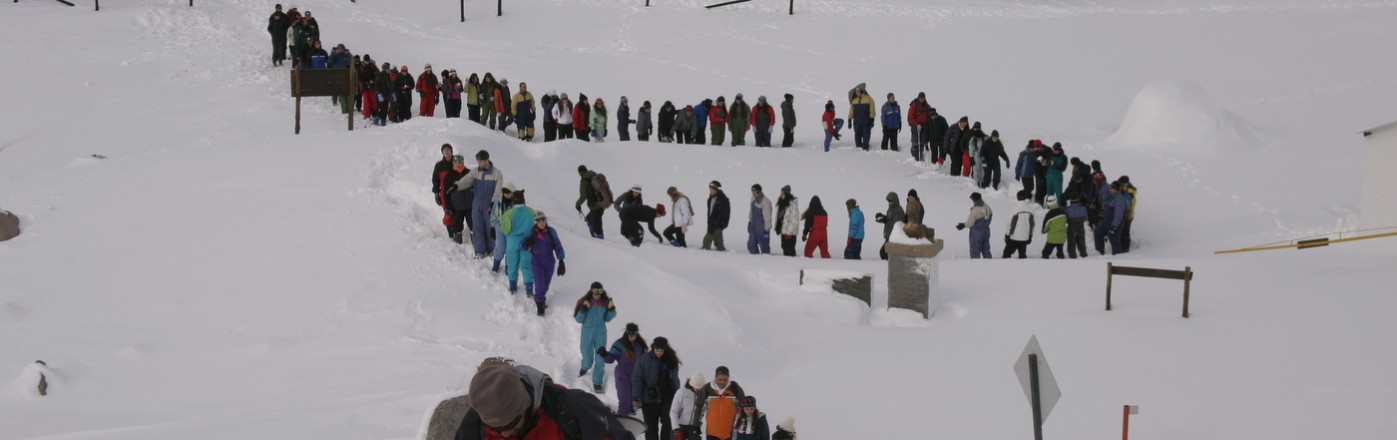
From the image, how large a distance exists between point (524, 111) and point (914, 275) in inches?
412

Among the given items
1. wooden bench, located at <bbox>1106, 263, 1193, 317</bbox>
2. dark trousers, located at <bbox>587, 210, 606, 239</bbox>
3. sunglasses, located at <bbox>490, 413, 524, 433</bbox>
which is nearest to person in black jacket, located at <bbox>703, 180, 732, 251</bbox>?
dark trousers, located at <bbox>587, 210, 606, 239</bbox>

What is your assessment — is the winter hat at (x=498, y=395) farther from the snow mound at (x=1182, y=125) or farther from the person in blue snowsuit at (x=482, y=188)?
the snow mound at (x=1182, y=125)

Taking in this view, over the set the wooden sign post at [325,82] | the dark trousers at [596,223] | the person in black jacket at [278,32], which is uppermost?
the person in black jacket at [278,32]

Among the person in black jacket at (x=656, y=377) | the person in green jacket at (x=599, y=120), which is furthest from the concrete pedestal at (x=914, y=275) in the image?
the person in green jacket at (x=599, y=120)

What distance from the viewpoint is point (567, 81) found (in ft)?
93.1

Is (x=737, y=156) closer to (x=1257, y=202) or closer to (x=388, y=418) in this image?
(x=1257, y=202)

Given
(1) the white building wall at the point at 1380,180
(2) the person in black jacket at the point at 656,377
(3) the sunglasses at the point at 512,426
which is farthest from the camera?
(1) the white building wall at the point at 1380,180

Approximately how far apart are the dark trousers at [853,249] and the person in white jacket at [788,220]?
69 centimetres

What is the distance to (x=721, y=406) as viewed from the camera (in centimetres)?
918

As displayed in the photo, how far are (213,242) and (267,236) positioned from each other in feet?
1.83

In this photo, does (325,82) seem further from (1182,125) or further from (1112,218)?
(1182,125)

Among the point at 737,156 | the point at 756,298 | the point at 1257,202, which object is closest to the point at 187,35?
the point at 737,156

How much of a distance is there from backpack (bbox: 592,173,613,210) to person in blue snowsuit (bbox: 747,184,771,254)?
1840 millimetres

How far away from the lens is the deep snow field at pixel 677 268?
1083 centimetres
